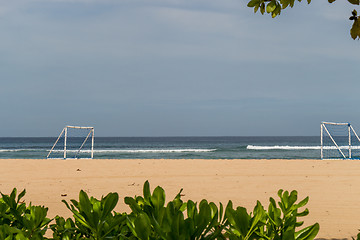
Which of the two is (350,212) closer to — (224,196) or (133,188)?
(224,196)

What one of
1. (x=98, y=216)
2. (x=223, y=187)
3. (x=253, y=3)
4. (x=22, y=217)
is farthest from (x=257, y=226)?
(x=223, y=187)

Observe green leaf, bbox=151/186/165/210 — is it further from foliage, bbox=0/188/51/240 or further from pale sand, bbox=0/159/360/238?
pale sand, bbox=0/159/360/238

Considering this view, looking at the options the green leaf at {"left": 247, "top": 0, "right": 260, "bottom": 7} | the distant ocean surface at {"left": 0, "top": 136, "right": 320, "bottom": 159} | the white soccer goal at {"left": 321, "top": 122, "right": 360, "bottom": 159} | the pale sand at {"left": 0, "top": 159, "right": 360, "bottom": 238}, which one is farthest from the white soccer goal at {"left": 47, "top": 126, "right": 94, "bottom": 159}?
the green leaf at {"left": 247, "top": 0, "right": 260, "bottom": 7}

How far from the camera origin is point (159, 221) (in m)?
1.46

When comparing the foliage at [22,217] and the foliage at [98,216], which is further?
the foliage at [22,217]

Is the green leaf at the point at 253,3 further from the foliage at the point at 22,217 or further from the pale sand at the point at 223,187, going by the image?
the pale sand at the point at 223,187

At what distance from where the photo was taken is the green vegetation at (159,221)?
138 cm

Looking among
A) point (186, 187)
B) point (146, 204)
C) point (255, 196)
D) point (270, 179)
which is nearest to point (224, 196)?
point (255, 196)

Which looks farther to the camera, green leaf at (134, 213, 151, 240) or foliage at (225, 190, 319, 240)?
foliage at (225, 190, 319, 240)

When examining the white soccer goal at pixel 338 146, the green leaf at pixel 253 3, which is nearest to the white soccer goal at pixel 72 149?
the white soccer goal at pixel 338 146

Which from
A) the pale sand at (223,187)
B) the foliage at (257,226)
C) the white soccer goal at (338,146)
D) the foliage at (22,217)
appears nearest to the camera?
the foliage at (257,226)

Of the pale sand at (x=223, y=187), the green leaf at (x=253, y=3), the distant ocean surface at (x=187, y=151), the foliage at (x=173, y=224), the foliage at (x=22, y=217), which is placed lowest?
the distant ocean surface at (x=187, y=151)

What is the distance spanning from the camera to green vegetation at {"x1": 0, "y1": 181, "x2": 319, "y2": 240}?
4.54 ft

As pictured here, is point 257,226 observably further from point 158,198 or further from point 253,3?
point 253,3
